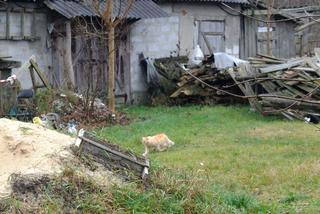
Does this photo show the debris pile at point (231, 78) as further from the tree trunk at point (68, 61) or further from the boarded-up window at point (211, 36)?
the tree trunk at point (68, 61)

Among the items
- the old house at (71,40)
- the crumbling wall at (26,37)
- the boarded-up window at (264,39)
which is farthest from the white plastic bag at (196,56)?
the crumbling wall at (26,37)

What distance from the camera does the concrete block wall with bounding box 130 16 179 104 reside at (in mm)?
17797

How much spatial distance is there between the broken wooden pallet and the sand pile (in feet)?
0.54

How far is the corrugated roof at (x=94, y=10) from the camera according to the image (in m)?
14.8

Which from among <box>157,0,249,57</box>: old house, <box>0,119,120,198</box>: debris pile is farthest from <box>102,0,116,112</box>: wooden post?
<box>0,119,120,198</box>: debris pile

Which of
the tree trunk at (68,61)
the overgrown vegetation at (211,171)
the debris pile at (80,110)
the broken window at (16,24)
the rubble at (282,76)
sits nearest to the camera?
the overgrown vegetation at (211,171)

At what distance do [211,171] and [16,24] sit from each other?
8.41 meters

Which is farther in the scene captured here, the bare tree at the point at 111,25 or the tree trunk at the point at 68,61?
the tree trunk at the point at 68,61

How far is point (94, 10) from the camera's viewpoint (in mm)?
15102

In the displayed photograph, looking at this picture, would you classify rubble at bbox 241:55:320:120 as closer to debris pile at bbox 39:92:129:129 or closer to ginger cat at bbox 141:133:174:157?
A: debris pile at bbox 39:92:129:129

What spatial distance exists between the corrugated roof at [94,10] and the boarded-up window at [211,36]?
2.53 m

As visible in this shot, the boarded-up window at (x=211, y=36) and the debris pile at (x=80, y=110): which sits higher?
the boarded-up window at (x=211, y=36)

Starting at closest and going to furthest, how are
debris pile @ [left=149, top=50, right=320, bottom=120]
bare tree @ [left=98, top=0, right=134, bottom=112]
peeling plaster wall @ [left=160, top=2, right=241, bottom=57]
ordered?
bare tree @ [left=98, top=0, right=134, bottom=112], debris pile @ [left=149, top=50, right=320, bottom=120], peeling plaster wall @ [left=160, top=2, right=241, bottom=57]

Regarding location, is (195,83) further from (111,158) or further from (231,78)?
(111,158)
